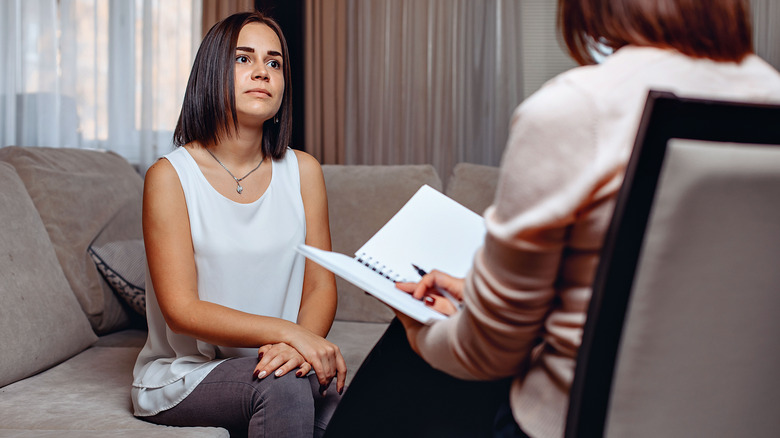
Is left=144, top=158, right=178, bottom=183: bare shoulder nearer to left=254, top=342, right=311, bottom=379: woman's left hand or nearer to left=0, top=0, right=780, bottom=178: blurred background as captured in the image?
left=254, top=342, right=311, bottom=379: woman's left hand

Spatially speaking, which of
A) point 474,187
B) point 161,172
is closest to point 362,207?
point 474,187

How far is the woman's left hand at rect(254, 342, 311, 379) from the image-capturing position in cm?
106

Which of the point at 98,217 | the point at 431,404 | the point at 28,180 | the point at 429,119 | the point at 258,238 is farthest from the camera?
the point at 429,119

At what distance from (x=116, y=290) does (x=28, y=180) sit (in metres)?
0.35

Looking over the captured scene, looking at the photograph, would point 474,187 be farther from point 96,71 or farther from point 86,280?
point 96,71

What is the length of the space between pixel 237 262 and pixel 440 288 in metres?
0.61

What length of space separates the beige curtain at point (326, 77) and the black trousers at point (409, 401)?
2.31 m

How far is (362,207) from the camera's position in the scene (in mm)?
2004

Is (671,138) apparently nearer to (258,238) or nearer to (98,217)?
(258,238)

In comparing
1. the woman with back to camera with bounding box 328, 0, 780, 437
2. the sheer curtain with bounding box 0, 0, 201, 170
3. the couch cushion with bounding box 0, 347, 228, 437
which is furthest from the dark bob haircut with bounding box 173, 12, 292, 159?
the sheer curtain with bounding box 0, 0, 201, 170

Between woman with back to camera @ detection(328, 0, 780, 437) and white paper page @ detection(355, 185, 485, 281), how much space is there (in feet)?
0.63

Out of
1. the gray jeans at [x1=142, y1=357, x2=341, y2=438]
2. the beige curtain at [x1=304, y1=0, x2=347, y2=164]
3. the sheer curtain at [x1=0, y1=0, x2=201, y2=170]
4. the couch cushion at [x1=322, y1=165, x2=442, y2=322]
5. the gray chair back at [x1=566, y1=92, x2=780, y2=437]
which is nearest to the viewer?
the gray chair back at [x1=566, y1=92, x2=780, y2=437]

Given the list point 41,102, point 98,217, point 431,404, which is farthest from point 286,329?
point 41,102

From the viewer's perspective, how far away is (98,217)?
1.78 m
